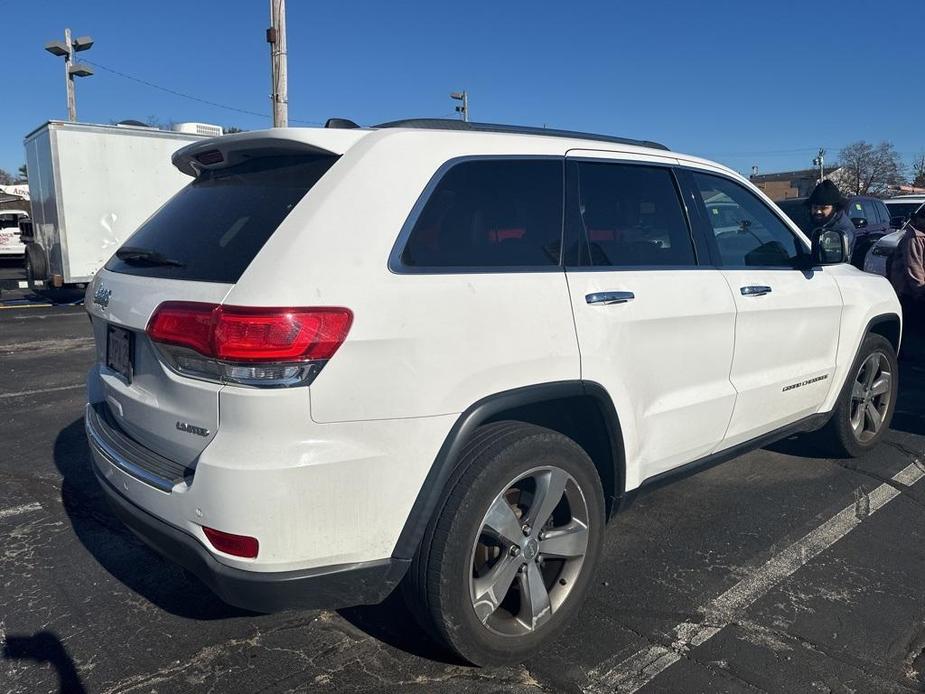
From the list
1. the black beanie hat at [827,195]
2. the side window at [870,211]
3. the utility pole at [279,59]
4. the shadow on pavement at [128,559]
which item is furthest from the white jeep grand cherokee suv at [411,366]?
the side window at [870,211]

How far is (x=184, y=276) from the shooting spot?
2449 millimetres

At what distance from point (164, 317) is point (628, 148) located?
212cm

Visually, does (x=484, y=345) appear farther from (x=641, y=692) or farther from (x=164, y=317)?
(x=641, y=692)

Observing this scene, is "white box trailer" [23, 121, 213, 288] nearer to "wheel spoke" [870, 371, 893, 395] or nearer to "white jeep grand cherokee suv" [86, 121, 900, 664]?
"white jeep grand cherokee suv" [86, 121, 900, 664]

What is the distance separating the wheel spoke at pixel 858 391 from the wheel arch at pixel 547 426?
251 cm

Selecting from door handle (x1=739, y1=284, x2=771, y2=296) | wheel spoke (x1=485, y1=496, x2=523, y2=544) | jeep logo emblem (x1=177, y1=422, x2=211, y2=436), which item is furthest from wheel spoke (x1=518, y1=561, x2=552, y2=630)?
door handle (x1=739, y1=284, x2=771, y2=296)

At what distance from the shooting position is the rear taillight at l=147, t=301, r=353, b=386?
2.11m

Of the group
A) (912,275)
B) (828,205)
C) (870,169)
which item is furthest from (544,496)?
(870,169)

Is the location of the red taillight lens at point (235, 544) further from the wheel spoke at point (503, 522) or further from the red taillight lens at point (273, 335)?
the wheel spoke at point (503, 522)

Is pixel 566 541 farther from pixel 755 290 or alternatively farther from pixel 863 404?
pixel 863 404

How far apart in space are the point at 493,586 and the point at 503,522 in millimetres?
228

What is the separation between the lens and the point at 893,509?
4133mm

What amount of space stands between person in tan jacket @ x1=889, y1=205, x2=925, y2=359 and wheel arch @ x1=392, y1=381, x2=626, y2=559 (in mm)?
4630

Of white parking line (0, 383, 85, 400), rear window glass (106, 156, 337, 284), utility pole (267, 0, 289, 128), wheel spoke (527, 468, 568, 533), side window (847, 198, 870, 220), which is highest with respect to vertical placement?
utility pole (267, 0, 289, 128)
